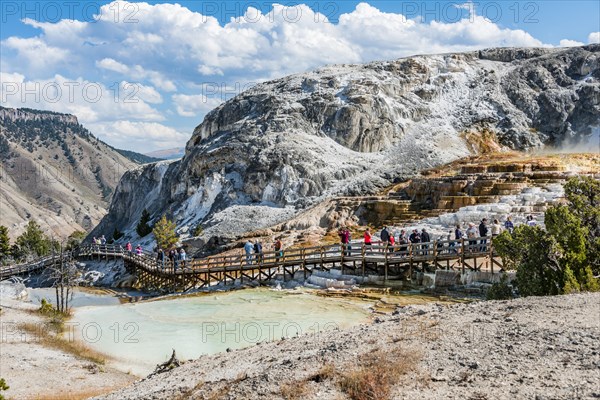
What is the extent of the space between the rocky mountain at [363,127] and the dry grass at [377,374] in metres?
40.4

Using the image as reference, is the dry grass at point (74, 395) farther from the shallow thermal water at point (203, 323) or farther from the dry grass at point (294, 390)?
the dry grass at point (294, 390)

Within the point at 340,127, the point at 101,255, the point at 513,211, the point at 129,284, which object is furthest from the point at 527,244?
the point at 340,127

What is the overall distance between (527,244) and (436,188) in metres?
29.1

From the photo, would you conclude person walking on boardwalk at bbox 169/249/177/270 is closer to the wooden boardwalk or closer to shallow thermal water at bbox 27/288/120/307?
the wooden boardwalk

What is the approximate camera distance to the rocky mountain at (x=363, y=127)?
5600 centimetres

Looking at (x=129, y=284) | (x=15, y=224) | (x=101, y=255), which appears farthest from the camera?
(x=15, y=224)

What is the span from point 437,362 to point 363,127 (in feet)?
183

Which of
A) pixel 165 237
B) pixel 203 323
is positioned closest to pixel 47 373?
pixel 203 323

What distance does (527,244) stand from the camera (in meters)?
15.6

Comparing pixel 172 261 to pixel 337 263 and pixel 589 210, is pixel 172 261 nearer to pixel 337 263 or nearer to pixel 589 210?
pixel 337 263

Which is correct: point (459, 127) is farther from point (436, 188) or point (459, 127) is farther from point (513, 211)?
point (513, 211)

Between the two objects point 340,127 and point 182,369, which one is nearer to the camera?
point 182,369

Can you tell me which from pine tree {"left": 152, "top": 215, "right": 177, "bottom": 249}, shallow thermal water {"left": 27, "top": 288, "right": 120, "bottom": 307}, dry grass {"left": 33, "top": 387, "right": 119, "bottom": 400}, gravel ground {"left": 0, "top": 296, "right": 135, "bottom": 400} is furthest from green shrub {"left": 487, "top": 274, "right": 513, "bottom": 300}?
pine tree {"left": 152, "top": 215, "right": 177, "bottom": 249}

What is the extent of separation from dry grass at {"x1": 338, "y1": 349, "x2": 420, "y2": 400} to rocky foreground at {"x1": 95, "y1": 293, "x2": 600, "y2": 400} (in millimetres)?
19
